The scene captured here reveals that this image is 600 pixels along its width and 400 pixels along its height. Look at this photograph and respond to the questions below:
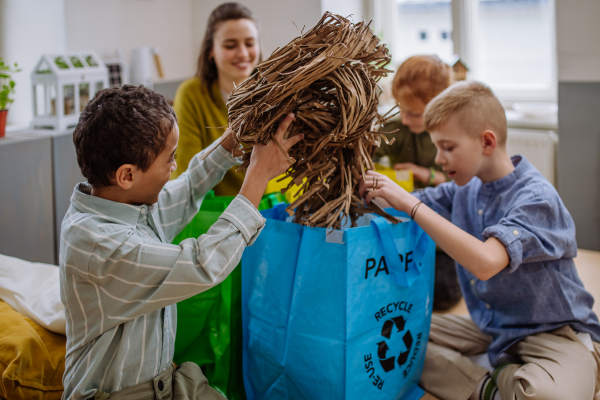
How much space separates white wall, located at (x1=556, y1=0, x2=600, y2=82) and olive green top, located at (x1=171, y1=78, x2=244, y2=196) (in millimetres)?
1650

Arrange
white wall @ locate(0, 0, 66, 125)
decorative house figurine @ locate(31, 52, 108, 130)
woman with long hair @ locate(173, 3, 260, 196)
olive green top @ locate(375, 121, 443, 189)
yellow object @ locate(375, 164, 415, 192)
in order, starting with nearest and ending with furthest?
yellow object @ locate(375, 164, 415, 192), woman with long hair @ locate(173, 3, 260, 196), olive green top @ locate(375, 121, 443, 189), decorative house figurine @ locate(31, 52, 108, 130), white wall @ locate(0, 0, 66, 125)

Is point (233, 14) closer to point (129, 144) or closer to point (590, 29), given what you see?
point (129, 144)

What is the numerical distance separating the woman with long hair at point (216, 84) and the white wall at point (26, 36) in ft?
3.03

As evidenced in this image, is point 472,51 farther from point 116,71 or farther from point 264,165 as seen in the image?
point 264,165

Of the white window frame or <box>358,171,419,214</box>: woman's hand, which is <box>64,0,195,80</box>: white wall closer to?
the white window frame

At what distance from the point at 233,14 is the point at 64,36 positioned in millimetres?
1134

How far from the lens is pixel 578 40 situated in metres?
2.38

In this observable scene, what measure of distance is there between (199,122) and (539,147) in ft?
6.28

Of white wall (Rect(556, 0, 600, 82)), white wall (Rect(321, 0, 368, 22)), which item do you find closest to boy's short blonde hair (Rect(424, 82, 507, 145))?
white wall (Rect(556, 0, 600, 82))

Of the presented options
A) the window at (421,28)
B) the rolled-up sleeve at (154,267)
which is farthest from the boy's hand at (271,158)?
the window at (421,28)

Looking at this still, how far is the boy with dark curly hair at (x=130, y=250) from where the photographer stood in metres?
0.93

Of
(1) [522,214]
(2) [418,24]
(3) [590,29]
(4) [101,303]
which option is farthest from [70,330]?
(2) [418,24]

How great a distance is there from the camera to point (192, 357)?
138 cm

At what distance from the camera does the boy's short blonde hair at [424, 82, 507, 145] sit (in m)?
1.33
